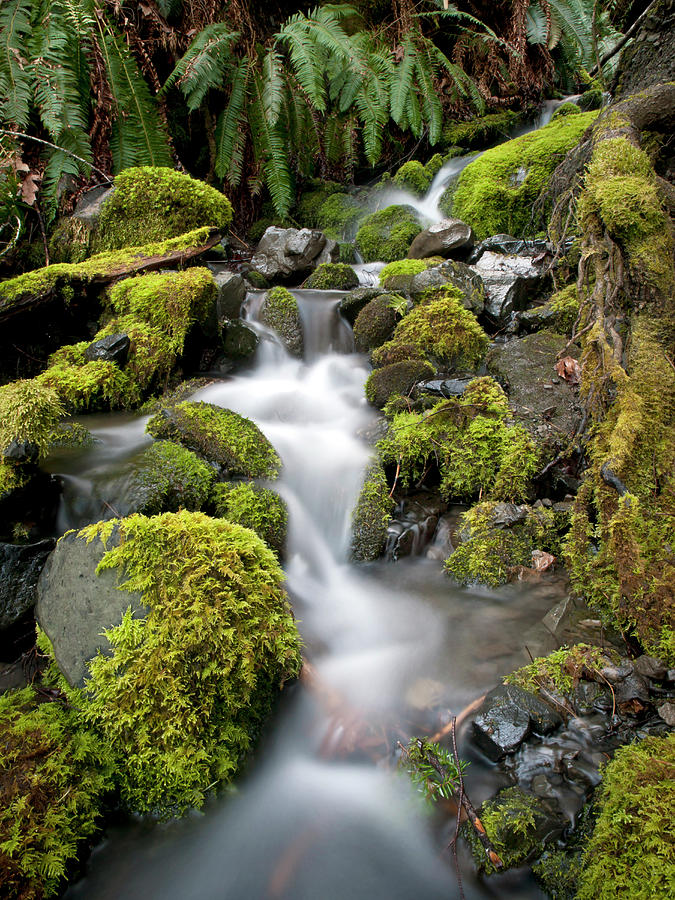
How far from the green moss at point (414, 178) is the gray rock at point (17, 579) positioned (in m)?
8.67

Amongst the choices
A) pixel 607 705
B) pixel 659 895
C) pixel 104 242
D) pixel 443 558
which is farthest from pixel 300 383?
pixel 659 895

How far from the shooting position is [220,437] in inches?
141

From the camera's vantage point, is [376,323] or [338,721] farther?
[376,323]

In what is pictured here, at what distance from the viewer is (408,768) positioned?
6.68ft

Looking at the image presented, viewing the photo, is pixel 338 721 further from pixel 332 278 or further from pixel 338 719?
pixel 332 278

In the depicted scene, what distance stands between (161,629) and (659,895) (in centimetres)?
173

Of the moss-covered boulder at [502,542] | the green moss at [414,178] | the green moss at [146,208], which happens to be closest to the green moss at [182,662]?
the moss-covered boulder at [502,542]

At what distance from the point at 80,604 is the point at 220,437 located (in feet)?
5.46

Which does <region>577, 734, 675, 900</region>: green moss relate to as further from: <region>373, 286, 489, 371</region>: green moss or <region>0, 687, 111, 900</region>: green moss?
<region>373, 286, 489, 371</region>: green moss

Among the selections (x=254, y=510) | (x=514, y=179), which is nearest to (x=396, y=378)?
(x=254, y=510)

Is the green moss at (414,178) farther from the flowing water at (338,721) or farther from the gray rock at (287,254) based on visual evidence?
the flowing water at (338,721)

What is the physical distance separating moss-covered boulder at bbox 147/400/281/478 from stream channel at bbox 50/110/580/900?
203 mm

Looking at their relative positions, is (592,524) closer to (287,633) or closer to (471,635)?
(471,635)

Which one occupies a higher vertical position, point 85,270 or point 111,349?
point 85,270
